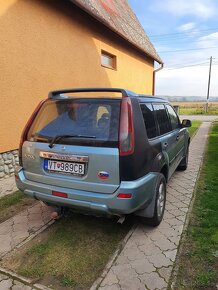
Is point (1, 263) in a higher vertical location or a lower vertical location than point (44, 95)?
lower

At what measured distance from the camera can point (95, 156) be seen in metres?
2.71

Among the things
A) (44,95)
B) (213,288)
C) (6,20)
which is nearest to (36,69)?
(44,95)

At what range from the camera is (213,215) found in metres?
3.79

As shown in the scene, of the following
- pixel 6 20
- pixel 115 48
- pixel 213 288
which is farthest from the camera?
pixel 115 48

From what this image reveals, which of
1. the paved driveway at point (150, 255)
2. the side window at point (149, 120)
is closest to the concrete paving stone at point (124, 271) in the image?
the paved driveway at point (150, 255)

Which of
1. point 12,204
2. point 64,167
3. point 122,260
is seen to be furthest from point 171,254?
point 12,204

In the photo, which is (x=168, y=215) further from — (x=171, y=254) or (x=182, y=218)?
(x=171, y=254)

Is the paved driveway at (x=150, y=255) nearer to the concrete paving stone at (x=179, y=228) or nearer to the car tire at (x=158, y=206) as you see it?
the concrete paving stone at (x=179, y=228)

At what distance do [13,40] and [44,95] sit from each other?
5.13ft

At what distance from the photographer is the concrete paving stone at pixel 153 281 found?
2.40 meters

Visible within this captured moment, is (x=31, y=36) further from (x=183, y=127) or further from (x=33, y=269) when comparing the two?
(x=33, y=269)

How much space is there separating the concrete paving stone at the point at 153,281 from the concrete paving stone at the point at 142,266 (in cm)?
6

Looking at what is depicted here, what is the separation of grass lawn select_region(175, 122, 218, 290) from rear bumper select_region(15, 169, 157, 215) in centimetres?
73

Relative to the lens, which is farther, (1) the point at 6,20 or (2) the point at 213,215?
(1) the point at 6,20
